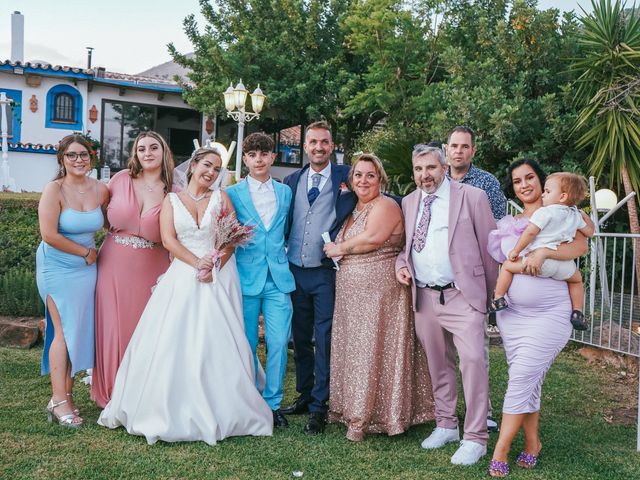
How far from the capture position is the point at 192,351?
14.0 ft

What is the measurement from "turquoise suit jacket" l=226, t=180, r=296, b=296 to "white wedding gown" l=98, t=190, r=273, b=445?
0.44 feet

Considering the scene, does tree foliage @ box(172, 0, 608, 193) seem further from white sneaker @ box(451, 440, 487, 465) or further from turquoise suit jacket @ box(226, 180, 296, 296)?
white sneaker @ box(451, 440, 487, 465)

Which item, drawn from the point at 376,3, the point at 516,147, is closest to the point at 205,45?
the point at 376,3

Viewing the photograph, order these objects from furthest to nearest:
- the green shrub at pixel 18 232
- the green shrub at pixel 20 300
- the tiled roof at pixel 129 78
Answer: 1. the tiled roof at pixel 129 78
2. the green shrub at pixel 18 232
3. the green shrub at pixel 20 300

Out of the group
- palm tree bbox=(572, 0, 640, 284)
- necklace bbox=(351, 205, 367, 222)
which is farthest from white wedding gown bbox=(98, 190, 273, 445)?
palm tree bbox=(572, 0, 640, 284)

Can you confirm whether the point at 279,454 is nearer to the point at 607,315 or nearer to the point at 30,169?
the point at 607,315

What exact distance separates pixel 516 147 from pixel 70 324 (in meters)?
8.28

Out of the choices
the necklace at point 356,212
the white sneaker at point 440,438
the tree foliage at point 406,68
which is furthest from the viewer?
the tree foliage at point 406,68

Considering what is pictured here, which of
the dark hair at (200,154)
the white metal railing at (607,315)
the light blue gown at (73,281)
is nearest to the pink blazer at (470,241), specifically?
the dark hair at (200,154)

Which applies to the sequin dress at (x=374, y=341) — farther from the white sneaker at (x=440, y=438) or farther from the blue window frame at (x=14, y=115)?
the blue window frame at (x=14, y=115)

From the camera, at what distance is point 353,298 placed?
4.38 m

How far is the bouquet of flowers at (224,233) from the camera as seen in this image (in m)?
4.30

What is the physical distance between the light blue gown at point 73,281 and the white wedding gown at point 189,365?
43cm

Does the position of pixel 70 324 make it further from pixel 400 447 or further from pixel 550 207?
pixel 550 207
